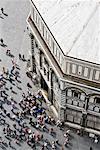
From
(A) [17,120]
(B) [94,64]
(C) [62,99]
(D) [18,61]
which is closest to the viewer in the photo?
(B) [94,64]

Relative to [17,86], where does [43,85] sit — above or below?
above

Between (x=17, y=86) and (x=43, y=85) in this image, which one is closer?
(x=43, y=85)

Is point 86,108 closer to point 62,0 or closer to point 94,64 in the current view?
point 94,64

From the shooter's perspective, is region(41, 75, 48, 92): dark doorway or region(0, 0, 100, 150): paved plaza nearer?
region(0, 0, 100, 150): paved plaza

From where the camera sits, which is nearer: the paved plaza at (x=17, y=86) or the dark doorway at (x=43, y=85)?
the paved plaza at (x=17, y=86)

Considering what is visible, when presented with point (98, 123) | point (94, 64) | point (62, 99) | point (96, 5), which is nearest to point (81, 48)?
point (94, 64)

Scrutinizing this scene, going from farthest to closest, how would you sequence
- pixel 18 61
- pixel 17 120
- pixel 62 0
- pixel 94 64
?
pixel 18 61, pixel 17 120, pixel 62 0, pixel 94 64

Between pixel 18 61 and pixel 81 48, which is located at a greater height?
pixel 81 48

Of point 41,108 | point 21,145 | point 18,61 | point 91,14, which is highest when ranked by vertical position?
point 91,14
